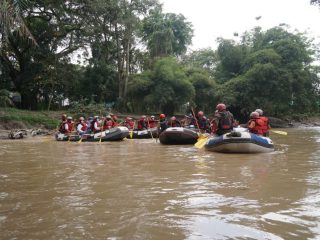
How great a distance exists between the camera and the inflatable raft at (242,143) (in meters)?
10.6

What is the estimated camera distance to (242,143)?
417 inches

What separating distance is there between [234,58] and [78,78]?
42.9ft

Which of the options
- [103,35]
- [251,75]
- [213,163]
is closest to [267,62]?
[251,75]

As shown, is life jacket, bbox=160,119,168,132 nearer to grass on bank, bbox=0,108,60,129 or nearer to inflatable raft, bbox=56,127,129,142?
inflatable raft, bbox=56,127,129,142

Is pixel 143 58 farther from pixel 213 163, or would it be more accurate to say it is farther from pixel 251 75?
pixel 213 163

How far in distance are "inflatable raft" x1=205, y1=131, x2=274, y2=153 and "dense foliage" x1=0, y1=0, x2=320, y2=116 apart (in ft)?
50.3

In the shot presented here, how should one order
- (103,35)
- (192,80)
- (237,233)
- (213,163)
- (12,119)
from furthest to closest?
(192,80)
(103,35)
(12,119)
(213,163)
(237,233)

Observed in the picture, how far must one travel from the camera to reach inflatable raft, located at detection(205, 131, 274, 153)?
10.6m

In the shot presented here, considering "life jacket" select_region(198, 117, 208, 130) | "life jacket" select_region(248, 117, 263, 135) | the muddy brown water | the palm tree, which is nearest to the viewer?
the muddy brown water

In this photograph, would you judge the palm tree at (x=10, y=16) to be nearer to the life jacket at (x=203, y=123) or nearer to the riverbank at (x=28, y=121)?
the life jacket at (x=203, y=123)

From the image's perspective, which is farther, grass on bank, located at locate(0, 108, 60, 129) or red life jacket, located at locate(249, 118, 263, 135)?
grass on bank, located at locate(0, 108, 60, 129)

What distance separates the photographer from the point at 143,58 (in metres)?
34.6

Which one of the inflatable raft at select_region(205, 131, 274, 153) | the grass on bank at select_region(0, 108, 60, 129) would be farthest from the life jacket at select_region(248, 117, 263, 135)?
the grass on bank at select_region(0, 108, 60, 129)

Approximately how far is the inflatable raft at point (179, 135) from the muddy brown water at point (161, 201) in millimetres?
5384
